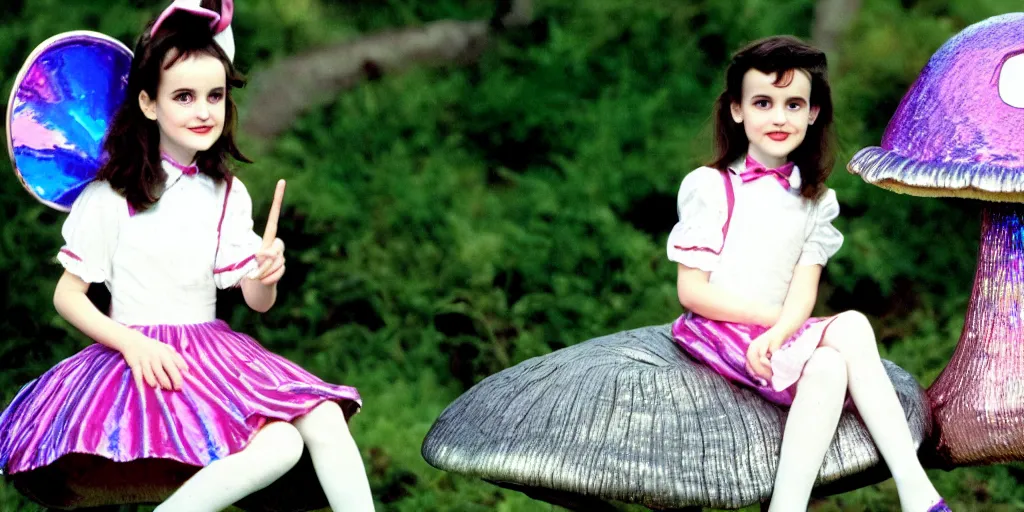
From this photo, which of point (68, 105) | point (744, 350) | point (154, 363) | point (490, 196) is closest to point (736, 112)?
point (744, 350)

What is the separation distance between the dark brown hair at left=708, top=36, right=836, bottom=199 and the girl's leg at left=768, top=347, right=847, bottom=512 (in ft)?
1.72

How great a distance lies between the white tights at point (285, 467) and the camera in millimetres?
3387

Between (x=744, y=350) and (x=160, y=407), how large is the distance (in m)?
1.48

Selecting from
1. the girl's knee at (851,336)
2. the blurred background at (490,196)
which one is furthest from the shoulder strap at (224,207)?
the blurred background at (490,196)

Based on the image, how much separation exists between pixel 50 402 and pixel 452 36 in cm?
418

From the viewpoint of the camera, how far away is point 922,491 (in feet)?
11.4

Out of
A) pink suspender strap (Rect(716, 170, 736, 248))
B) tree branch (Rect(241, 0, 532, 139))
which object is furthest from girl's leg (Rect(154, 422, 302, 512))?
tree branch (Rect(241, 0, 532, 139))

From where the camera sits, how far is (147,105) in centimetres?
365

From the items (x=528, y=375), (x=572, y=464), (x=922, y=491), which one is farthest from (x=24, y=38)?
(x=922, y=491)

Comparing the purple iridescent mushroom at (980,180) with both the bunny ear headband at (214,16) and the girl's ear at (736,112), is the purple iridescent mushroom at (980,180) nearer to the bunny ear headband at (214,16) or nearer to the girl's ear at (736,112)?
the girl's ear at (736,112)

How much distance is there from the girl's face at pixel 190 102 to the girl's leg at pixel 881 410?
1.68 metres

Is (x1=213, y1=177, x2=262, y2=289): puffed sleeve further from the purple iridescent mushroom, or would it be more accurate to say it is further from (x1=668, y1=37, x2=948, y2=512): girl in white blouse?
the purple iridescent mushroom

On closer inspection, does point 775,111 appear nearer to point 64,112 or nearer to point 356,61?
point 64,112

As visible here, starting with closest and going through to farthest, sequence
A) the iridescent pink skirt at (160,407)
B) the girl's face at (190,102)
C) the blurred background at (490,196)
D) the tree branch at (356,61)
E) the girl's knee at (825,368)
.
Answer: the iridescent pink skirt at (160,407) < the girl's knee at (825,368) < the girl's face at (190,102) < the blurred background at (490,196) < the tree branch at (356,61)
